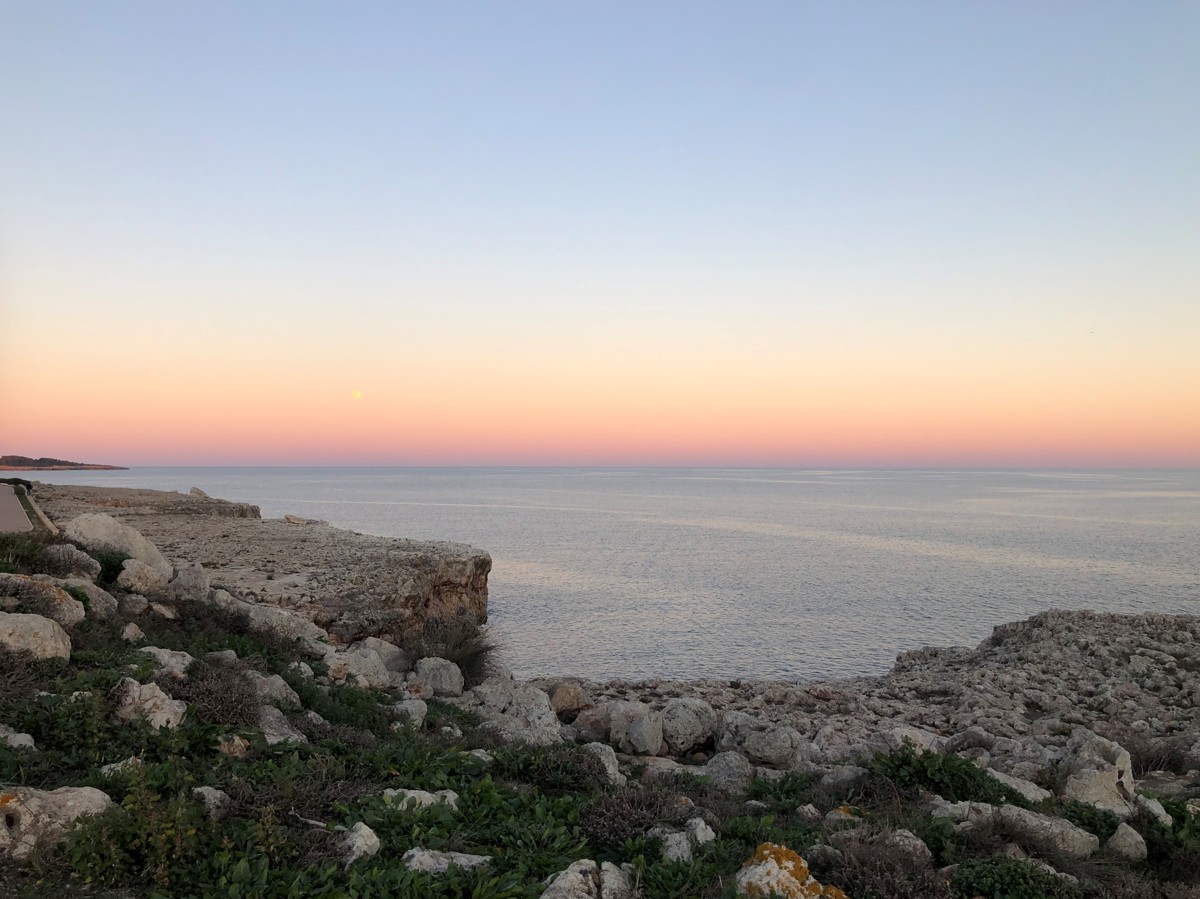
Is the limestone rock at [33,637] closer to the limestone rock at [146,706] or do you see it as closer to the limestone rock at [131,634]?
the limestone rock at [131,634]

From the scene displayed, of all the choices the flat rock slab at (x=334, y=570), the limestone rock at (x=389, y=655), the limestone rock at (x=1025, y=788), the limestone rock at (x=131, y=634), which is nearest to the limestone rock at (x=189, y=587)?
the limestone rock at (x=131, y=634)

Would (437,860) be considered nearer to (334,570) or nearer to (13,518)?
(334,570)

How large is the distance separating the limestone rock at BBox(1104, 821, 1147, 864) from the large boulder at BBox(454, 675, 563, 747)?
23.0 feet

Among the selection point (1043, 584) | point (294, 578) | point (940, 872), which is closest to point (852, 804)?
point (940, 872)

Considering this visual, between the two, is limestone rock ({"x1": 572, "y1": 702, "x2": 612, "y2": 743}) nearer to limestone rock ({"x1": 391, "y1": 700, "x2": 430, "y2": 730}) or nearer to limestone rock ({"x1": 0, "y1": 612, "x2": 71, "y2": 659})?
limestone rock ({"x1": 391, "y1": 700, "x2": 430, "y2": 730})

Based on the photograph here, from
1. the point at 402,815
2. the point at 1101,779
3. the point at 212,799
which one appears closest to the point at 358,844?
the point at 402,815

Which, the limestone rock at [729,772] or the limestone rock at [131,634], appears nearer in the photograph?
the limestone rock at [729,772]

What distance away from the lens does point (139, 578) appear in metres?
12.3

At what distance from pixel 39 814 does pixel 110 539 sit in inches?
383

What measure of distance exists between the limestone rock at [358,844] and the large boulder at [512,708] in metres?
5.57

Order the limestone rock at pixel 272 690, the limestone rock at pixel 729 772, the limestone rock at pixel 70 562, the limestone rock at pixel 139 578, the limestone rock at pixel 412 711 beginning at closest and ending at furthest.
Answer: the limestone rock at pixel 272 690 → the limestone rock at pixel 729 772 → the limestone rock at pixel 412 711 → the limestone rock at pixel 70 562 → the limestone rock at pixel 139 578

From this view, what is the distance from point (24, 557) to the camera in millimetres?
11234

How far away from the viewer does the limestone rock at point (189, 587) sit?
12.5 metres

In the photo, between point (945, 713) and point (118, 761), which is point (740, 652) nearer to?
point (945, 713)
